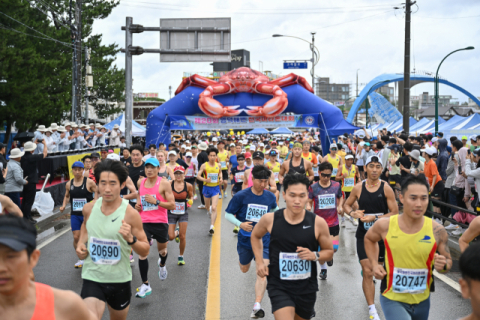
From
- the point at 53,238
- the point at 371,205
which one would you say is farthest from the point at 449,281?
the point at 53,238

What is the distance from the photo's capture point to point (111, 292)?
438cm

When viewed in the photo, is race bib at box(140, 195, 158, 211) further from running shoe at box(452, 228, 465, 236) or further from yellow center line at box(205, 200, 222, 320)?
running shoe at box(452, 228, 465, 236)

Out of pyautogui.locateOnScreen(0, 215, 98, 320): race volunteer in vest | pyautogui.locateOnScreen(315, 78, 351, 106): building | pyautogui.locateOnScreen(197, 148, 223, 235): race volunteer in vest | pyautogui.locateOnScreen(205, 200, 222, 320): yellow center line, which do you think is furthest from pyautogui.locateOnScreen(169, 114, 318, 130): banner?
pyautogui.locateOnScreen(315, 78, 351, 106): building

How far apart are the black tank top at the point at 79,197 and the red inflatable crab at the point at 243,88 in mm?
14369

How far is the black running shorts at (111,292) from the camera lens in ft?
14.2

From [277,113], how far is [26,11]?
→ 46.9ft

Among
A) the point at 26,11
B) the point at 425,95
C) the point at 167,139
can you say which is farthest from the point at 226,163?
the point at 425,95

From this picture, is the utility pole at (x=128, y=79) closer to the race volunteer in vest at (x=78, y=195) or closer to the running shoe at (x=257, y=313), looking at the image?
the race volunteer in vest at (x=78, y=195)

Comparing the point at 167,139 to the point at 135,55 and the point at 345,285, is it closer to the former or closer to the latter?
the point at 135,55

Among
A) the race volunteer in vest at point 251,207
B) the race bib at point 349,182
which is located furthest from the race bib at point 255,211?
the race bib at point 349,182

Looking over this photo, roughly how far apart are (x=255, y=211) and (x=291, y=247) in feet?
6.45

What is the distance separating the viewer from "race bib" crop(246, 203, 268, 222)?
6141 mm

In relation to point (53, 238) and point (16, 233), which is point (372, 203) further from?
point (53, 238)

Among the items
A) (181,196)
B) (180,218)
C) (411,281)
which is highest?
(181,196)
